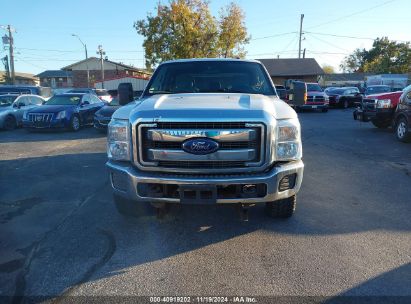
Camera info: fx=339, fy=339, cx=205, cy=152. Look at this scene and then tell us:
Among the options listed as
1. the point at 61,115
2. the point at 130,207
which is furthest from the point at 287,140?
the point at 61,115

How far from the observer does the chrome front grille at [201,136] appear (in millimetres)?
3332

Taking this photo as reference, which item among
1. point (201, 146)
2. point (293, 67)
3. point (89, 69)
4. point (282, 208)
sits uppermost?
point (89, 69)

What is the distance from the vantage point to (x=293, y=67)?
1959 inches

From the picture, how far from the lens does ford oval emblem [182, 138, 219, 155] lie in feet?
11.0

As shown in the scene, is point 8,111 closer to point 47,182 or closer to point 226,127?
point 47,182

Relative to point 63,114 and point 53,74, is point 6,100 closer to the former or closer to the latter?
point 63,114

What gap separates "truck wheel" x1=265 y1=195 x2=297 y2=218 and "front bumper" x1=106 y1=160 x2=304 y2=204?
522mm

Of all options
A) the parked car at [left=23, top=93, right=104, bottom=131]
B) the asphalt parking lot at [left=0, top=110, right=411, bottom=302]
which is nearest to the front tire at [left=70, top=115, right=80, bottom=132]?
the parked car at [left=23, top=93, right=104, bottom=131]

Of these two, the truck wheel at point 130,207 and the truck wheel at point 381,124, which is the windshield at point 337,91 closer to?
the truck wheel at point 381,124

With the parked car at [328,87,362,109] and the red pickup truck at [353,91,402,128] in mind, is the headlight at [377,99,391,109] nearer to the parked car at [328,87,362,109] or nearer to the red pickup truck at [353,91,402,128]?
the red pickup truck at [353,91,402,128]

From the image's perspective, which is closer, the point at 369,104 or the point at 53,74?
the point at 369,104

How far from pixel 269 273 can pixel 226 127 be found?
4.70 ft

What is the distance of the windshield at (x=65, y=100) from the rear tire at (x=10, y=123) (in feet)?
5.15

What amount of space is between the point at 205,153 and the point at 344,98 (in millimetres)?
23958
